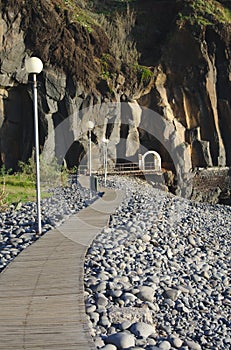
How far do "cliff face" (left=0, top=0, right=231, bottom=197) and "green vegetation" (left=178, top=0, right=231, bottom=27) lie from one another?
4.3 inches

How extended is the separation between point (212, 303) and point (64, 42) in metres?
17.2

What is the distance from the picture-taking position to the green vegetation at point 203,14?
26344 millimetres

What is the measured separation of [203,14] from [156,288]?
25818mm

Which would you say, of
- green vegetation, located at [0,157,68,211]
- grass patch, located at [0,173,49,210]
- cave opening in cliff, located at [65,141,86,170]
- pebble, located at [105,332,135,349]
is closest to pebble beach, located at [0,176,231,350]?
pebble, located at [105,332,135,349]

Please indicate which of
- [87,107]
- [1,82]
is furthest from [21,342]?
[87,107]

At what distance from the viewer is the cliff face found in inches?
742

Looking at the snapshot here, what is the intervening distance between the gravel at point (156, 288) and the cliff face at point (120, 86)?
1221 cm

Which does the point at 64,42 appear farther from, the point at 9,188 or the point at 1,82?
the point at 9,188

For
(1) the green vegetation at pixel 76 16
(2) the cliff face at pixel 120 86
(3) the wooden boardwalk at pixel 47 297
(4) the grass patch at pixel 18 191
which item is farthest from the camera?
(1) the green vegetation at pixel 76 16

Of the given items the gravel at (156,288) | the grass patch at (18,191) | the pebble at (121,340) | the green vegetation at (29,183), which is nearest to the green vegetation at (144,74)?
the green vegetation at (29,183)

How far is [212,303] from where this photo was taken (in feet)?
16.0

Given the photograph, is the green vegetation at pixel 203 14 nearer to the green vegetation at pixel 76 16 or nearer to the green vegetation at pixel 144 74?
the green vegetation at pixel 144 74

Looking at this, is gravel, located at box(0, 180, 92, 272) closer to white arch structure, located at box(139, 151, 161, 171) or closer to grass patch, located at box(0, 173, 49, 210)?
grass patch, located at box(0, 173, 49, 210)

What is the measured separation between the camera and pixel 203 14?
89.0ft
